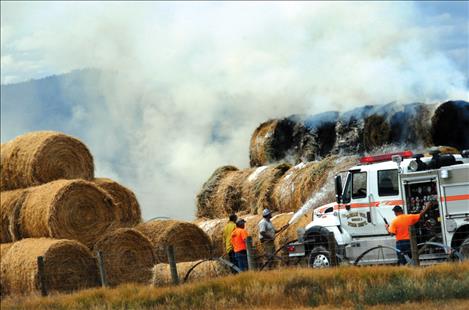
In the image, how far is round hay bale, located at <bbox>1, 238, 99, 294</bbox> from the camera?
26.9m

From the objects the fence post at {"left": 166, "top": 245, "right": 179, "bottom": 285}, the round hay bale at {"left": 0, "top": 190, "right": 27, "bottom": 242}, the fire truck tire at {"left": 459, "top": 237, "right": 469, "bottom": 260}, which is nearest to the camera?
the fire truck tire at {"left": 459, "top": 237, "right": 469, "bottom": 260}

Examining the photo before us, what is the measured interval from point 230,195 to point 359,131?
4841 mm

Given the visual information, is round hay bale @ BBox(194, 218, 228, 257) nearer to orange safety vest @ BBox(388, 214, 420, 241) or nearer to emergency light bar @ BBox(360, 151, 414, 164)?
emergency light bar @ BBox(360, 151, 414, 164)

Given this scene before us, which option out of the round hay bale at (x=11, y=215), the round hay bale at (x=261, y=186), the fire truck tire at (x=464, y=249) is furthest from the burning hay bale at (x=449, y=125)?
the round hay bale at (x=11, y=215)

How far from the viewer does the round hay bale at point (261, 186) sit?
32.5 metres

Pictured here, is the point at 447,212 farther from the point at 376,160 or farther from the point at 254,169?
the point at 254,169

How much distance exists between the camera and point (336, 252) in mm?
25250

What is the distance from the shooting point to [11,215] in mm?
28359

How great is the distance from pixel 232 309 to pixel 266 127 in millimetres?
17346

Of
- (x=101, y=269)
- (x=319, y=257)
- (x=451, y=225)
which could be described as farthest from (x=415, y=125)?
(x=101, y=269)

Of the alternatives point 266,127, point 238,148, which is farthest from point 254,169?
point 238,148

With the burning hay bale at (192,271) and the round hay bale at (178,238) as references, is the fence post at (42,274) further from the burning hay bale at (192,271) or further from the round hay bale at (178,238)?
the round hay bale at (178,238)

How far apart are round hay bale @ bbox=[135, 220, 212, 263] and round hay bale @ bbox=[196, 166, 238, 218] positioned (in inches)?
173

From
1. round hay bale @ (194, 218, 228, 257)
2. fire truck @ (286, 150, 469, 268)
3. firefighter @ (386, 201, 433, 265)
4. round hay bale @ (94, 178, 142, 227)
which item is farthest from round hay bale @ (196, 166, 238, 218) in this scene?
firefighter @ (386, 201, 433, 265)
